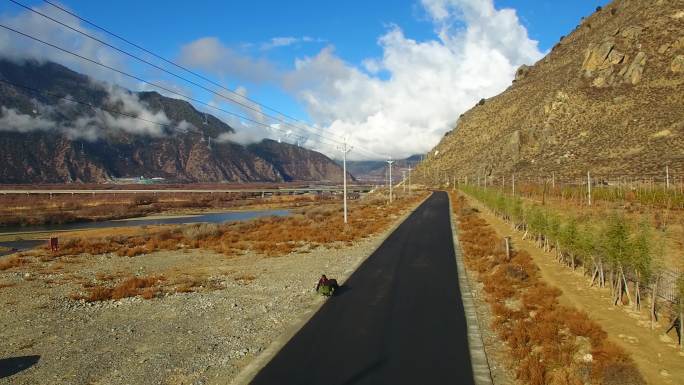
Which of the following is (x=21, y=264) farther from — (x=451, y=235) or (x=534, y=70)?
(x=534, y=70)

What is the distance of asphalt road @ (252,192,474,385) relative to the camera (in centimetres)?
880

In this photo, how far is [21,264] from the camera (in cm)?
2808

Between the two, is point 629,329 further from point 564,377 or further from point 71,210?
point 71,210

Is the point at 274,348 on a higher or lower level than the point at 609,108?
lower

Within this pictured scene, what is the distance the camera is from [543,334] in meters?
10.8

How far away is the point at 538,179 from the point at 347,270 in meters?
63.3

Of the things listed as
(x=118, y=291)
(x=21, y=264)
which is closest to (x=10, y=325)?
(x=118, y=291)

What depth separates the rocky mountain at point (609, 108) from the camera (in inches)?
2370

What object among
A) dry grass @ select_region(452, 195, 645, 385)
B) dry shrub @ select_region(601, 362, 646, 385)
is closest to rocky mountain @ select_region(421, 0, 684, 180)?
dry grass @ select_region(452, 195, 645, 385)

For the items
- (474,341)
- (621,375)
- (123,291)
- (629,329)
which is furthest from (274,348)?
(123,291)

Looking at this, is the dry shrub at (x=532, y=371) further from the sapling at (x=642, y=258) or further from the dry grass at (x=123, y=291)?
the dry grass at (x=123, y=291)

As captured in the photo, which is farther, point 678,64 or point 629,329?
point 678,64

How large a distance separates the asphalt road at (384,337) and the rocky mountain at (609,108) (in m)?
48.3

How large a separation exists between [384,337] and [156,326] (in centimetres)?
727
